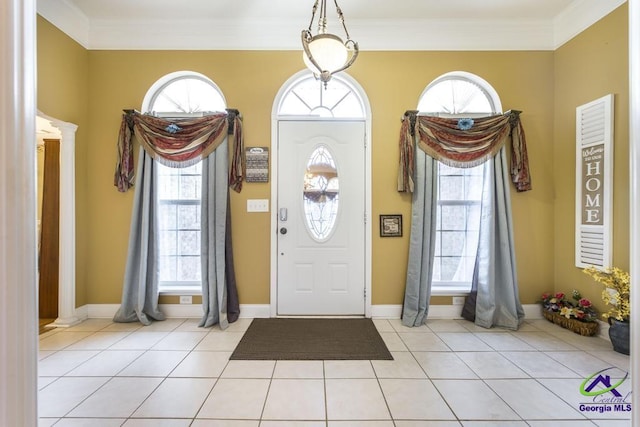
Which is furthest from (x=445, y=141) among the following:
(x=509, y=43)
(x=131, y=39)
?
(x=131, y=39)

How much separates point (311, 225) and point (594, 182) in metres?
2.79

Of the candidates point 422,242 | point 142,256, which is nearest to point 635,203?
point 422,242

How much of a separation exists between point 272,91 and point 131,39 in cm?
164

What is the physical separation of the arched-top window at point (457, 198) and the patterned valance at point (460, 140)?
24 cm

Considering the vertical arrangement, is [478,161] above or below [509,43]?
below

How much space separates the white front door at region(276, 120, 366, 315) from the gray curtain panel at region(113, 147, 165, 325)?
1.32m

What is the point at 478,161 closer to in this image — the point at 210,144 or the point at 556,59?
the point at 556,59

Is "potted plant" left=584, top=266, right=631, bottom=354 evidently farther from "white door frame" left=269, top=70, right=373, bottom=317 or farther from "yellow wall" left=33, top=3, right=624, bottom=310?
"white door frame" left=269, top=70, right=373, bottom=317

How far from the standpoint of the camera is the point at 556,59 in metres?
3.39

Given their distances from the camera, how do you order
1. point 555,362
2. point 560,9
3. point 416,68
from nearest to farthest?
point 555,362
point 560,9
point 416,68

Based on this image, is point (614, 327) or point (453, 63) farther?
point (453, 63)

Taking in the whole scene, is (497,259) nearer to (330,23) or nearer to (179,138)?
(330,23)

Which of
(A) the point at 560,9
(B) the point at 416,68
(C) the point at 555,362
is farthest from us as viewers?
(B) the point at 416,68

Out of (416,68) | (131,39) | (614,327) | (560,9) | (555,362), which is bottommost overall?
(555,362)
